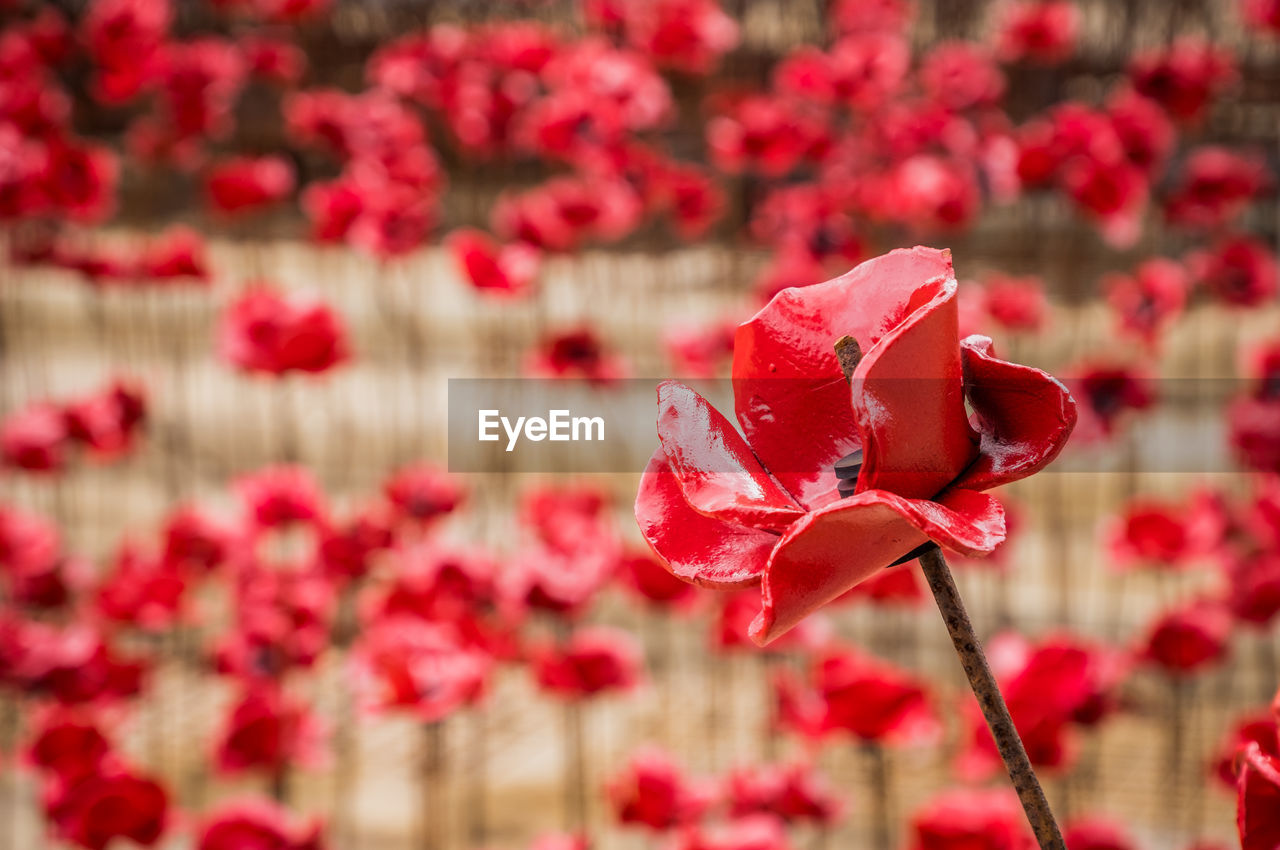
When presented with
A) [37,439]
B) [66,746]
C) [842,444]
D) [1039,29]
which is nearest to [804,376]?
[842,444]

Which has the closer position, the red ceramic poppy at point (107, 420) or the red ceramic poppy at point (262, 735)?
the red ceramic poppy at point (262, 735)

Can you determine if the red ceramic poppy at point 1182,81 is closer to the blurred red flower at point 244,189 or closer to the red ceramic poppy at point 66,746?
the blurred red flower at point 244,189

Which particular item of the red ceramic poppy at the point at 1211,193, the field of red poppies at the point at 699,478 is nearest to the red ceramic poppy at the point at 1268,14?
the field of red poppies at the point at 699,478

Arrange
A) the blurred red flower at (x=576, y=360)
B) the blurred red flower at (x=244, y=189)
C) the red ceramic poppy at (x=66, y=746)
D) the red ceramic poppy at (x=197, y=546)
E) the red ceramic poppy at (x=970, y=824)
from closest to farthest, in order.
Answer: the red ceramic poppy at (x=970, y=824) < the red ceramic poppy at (x=66, y=746) < the red ceramic poppy at (x=197, y=546) < the blurred red flower at (x=576, y=360) < the blurred red flower at (x=244, y=189)

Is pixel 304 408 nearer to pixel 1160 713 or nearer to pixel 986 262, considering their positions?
pixel 986 262

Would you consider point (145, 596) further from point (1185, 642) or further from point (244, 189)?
point (1185, 642)
